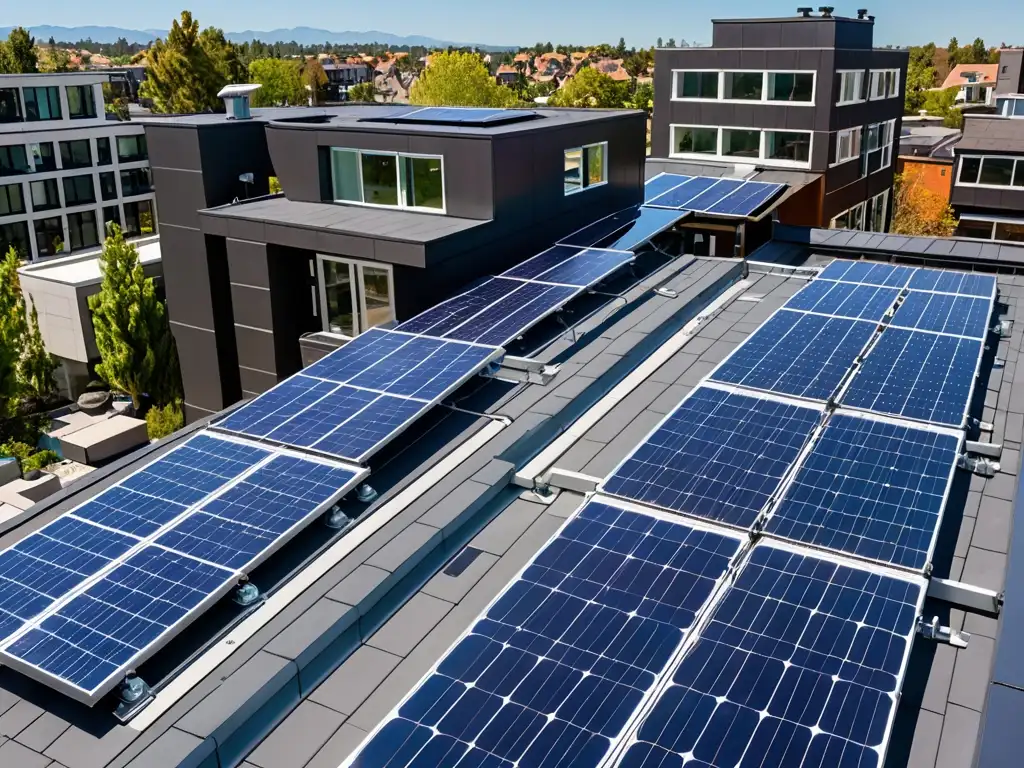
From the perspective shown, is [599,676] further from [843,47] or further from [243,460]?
[843,47]

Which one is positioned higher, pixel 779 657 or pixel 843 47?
pixel 843 47

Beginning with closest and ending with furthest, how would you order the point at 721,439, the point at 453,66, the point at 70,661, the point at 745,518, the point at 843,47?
the point at 70,661 → the point at 745,518 → the point at 721,439 → the point at 843,47 → the point at 453,66

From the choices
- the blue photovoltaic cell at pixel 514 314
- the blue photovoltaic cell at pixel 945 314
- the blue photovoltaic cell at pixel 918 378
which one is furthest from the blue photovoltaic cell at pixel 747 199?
the blue photovoltaic cell at pixel 918 378

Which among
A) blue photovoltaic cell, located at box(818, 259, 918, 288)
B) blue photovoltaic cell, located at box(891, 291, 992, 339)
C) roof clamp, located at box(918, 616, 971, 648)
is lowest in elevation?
roof clamp, located at box(918, 616, 971, 648)

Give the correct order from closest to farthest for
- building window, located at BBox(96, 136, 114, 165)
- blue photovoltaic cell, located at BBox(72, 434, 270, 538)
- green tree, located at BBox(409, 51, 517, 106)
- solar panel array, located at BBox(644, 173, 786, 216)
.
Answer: blue photovoltaic cell, located at BBox(72, 434, 270, 538), solar panel array, located at BBox(644, 173, 786, 216), building window, located at BBox(96, 136, 114, 165), green tree, located at BBox(409, 51, 517, 106)

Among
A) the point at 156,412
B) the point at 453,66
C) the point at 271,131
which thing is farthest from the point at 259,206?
the point at 453,66

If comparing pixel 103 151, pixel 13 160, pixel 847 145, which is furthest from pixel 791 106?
pixel 13 160

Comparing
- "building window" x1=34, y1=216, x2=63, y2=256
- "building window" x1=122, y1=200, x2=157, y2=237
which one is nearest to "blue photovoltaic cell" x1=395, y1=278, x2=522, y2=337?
"building window" x1=34, y1=216, x2=63, y2=256

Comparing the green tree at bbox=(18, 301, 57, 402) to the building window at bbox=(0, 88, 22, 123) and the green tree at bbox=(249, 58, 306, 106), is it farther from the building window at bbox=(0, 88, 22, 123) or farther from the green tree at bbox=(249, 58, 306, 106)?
the green tree at bbox=(249, 58, 306, 106)
